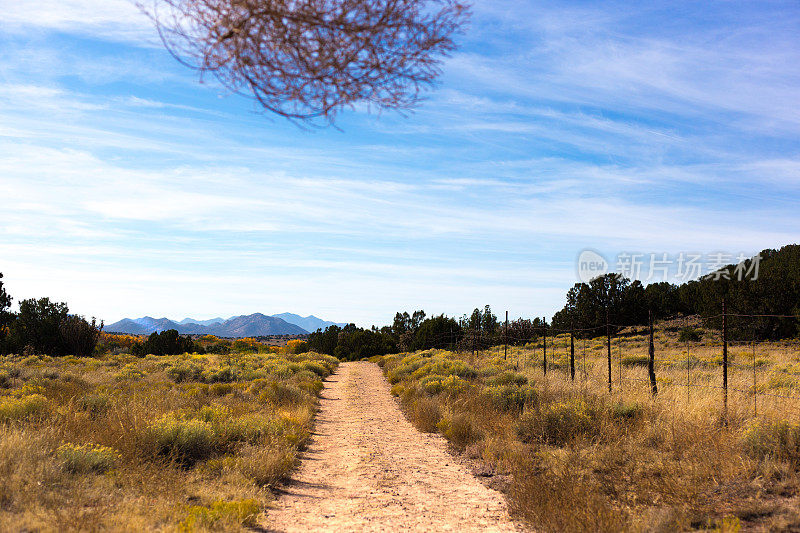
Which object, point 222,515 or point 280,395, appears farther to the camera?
point 280,395

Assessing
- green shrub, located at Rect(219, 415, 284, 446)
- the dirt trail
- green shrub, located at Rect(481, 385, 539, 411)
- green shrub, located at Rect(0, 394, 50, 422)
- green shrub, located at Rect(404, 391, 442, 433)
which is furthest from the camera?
green shrub, located at Rect(404, 391, 442, 433)

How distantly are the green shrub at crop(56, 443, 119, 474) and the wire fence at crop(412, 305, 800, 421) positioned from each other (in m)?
10.6

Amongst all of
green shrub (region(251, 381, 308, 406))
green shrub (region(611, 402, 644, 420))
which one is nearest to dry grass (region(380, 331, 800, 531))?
green shrub (region(611, 402, 644, 420))

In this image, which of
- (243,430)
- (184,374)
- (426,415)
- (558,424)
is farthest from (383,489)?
(184,374)

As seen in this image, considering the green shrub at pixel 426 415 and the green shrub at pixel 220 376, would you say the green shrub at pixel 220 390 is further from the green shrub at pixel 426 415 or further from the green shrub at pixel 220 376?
the green shrub at pixel 426 415

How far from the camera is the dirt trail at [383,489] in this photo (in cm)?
671

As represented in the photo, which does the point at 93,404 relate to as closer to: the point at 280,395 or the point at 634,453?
the point at 280,395

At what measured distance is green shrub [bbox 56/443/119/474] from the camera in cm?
692

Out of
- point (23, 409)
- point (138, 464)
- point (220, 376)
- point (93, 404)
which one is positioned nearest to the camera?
point (138, 464)

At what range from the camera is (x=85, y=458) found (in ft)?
23.4

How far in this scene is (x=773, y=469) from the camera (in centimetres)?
699

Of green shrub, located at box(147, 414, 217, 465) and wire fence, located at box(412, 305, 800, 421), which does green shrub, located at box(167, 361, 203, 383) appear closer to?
wire fence, located at box(412, 305, 800, 421)

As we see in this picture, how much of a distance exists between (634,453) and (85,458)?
27.7ft

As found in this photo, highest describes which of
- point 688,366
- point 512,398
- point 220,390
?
point 688,366
